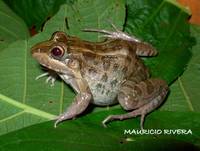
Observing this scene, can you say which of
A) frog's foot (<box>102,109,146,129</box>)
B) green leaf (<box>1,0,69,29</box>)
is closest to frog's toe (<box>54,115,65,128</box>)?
frog's foot (<box>102,109,146,129</box>)

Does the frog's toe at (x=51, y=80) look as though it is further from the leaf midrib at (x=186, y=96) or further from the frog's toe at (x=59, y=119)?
the leaf midrib at (x=186, y=96)

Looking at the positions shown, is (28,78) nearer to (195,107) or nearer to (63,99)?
(63,99)

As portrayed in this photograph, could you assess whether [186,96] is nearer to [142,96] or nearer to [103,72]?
[142,96]

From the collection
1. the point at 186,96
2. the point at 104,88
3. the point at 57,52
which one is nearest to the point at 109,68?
the point at 104,88

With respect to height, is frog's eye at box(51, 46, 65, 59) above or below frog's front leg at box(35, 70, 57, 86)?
above

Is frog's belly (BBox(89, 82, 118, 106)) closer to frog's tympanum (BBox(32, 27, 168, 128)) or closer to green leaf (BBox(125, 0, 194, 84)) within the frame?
frog's tympanum (BBox(32, 27, 168, 128))

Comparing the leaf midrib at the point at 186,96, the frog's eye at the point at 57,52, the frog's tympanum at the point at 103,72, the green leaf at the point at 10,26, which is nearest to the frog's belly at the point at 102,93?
the frog's tympanum at the point at 103,72
